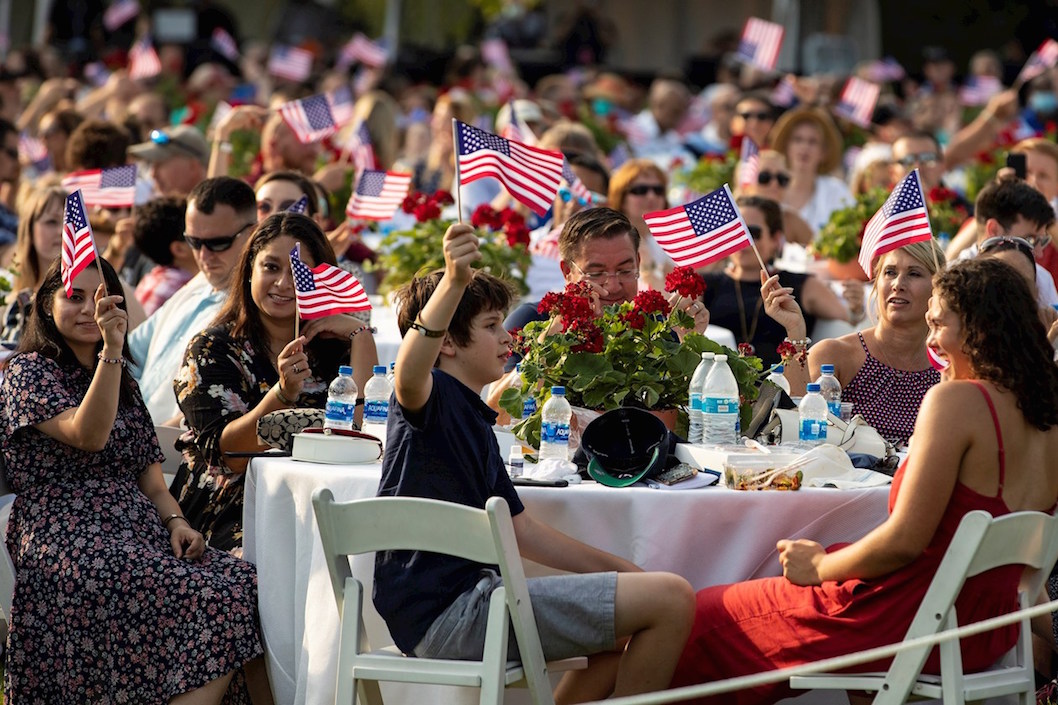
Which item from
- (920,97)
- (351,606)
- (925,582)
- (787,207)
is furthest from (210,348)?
(920,97)

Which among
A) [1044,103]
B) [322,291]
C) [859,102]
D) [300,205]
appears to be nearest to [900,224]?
[322,291]

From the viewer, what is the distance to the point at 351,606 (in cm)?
436

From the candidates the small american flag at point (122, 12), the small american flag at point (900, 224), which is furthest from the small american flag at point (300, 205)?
the small american flag at point (122, 12)

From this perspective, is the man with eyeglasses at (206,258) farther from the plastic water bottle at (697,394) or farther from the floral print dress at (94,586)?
the plastic water bottle at (697,394)

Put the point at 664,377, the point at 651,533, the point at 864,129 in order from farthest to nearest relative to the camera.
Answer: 1. the point at 864,129
2. the point at 664,377
3. the point at 651,533

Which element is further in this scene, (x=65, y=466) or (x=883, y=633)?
(x=65, y=466)

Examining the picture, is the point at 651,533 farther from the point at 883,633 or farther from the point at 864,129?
the point at 864,129

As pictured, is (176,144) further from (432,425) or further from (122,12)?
(122,12)

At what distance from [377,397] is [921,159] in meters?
6.87

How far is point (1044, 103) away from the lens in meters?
19.3

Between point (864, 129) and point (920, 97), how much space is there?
7069 mm

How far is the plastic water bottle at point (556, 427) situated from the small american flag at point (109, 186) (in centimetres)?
510

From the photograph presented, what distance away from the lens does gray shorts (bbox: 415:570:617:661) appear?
433 centimetres

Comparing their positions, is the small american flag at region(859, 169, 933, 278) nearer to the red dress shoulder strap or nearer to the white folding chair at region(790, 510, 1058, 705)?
the red dress shoulder strap
